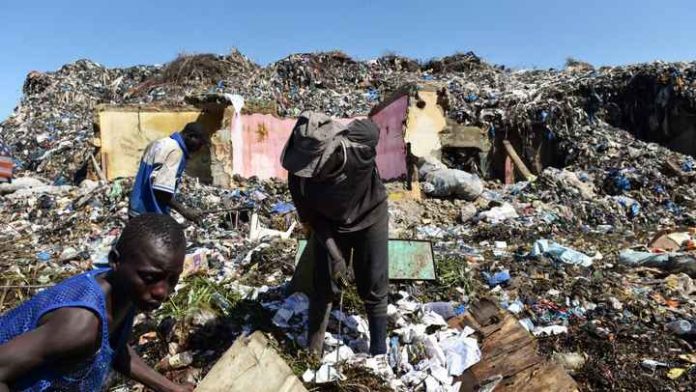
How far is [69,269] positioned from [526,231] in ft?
18.1

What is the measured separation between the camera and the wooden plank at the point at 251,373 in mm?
2027

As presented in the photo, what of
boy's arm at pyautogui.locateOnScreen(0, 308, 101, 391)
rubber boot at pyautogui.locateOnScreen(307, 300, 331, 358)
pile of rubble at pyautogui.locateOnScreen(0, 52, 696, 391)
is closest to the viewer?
boy's arm at pyautogui.locateOnScreen(0, 308, 101, 391)

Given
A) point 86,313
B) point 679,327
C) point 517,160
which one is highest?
point 86,313

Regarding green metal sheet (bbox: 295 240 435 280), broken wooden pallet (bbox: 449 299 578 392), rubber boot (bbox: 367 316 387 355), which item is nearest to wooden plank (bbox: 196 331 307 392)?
rubber boot (bbox: 367 316 387 355)

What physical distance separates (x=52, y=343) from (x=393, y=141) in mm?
9302

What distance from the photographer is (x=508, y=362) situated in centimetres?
291

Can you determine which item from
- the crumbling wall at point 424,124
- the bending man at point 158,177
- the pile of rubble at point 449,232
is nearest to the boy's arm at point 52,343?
the pile of rubble at point 449,232

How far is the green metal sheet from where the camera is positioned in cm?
401

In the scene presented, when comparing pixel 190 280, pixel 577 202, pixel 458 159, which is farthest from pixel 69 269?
pixel 458 159

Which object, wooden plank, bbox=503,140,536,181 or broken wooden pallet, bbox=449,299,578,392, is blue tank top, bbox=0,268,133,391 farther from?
wooden plank, bbox=503,140,536,181

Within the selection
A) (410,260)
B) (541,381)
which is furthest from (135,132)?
(541,381)

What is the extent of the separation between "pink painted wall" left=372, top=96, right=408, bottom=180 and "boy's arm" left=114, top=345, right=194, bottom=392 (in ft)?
26.4

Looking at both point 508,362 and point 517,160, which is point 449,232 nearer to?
point 508,362

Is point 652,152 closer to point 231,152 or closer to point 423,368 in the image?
point 231,152
